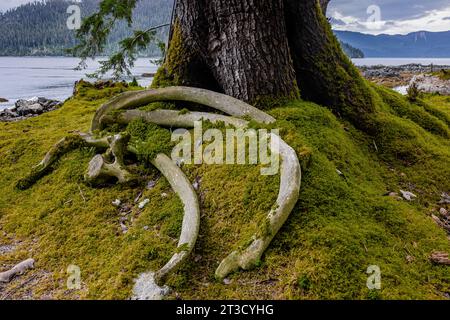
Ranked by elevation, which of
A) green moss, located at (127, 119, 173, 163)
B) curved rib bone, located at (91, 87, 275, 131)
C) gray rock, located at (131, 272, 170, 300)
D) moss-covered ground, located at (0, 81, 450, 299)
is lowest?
gray rock, located at (131, 272, 170, 300)

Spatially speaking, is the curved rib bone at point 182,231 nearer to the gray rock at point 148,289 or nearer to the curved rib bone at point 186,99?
the gray rock at point 148,289

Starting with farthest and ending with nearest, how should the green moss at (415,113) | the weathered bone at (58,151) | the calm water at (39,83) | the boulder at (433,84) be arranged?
the calm water at (39,83), the boulder at (433,84), the green moss at (415,113), the weathered bone at (58,151)

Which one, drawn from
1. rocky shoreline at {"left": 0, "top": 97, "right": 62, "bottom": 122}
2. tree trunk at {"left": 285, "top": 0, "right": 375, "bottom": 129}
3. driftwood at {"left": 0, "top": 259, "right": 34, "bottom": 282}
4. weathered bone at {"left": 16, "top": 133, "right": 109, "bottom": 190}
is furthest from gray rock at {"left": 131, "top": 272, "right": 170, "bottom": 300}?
rocky shoreline at {"left": 0, "top": 97, "right": 62, "bottom": 122}

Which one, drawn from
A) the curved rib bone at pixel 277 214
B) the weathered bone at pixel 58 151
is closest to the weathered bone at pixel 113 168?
the weathered bone at pixel 58 151

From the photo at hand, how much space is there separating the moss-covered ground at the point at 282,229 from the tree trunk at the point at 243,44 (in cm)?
56

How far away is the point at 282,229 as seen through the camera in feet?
12.1

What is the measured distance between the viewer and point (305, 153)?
4.40m

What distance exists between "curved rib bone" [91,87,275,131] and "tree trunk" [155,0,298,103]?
357mm

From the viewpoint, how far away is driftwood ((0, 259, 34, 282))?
4.01m

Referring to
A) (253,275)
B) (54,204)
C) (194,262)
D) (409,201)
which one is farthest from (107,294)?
(409,201)

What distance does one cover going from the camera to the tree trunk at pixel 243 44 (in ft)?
18.1

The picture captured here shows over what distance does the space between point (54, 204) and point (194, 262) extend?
2.86m

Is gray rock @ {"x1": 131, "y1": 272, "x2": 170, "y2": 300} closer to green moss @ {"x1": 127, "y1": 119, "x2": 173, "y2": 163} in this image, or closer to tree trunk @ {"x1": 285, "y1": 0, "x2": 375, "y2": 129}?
green moss @ {"x1": 127, "y1": 119, "x2": 173, "y2": 163}
